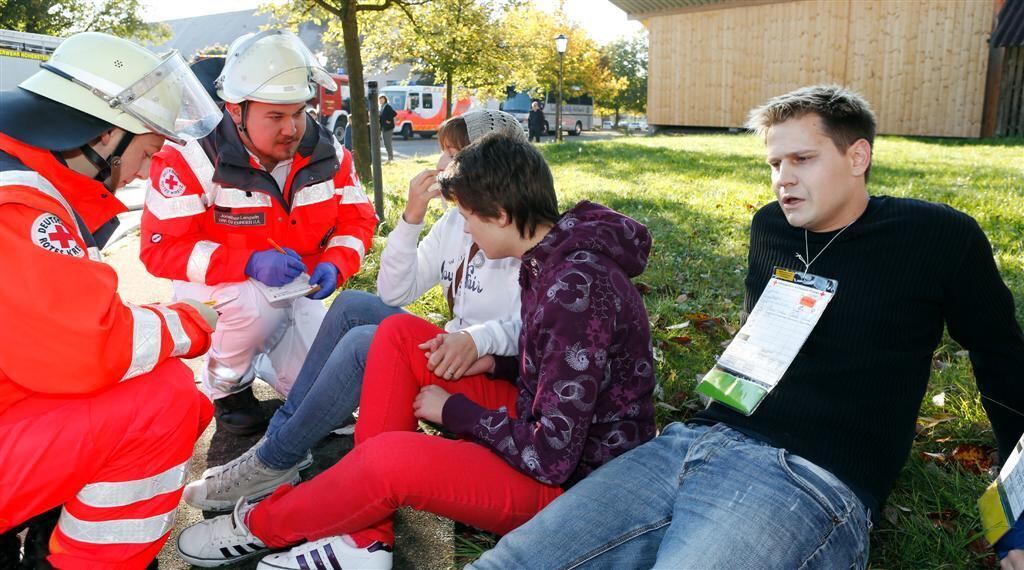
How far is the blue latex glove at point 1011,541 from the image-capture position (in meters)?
1.68

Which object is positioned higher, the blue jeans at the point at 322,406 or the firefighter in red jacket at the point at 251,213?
the firefighter in red jacket at the point at 251,213

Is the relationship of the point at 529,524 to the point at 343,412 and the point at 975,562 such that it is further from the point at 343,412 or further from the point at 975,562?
the point at 975,562

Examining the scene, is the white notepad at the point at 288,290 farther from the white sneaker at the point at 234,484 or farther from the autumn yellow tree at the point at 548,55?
the autumn yellow tree at the point at 548,55

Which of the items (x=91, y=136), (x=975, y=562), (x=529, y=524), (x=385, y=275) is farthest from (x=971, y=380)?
(x=91, y=136)

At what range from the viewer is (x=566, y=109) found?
39.4 m

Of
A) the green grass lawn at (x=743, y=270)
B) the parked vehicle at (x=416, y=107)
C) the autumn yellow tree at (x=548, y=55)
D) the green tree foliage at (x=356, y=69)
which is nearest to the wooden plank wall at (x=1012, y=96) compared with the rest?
the green grass lawn at (x=743, y=270)

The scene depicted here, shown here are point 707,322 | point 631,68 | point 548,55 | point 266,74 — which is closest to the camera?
point 266,74

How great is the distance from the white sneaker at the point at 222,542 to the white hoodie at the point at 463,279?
0.89 metres

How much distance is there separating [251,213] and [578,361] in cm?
205

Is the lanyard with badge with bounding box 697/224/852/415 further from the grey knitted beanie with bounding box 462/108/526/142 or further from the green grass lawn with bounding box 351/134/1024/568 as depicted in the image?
the grey knitted beanie with bounding box 462/108/526/142

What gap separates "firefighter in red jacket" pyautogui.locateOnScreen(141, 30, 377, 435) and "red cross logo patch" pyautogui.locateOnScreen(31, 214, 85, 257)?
1318mm

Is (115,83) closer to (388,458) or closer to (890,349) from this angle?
(388,458)

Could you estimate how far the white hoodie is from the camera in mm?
2426

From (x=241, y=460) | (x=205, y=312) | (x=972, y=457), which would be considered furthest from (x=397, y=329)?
(x=972, y=457)
